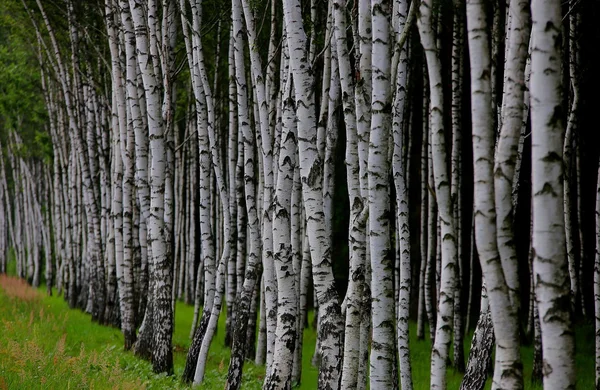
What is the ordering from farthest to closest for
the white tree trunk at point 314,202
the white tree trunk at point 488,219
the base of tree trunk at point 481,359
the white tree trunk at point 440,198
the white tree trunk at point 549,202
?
the base of tree trunk at point 481,359 < the white tree trunk at point 314,202 < the white tree trunk at point 440,198 < the white tree trunk at point 488,219 < the white tree trunk at point 549,202

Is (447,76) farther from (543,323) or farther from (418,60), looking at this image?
(543,323)

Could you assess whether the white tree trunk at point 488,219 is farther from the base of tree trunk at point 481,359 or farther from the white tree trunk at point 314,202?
the base of tree trunk at point 481,359

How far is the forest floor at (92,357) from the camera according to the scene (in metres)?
6.55

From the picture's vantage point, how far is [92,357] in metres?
8.13

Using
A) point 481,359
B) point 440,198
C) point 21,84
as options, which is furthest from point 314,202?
point 21,84

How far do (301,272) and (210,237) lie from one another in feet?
6.06

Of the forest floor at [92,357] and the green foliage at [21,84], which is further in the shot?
the green foliage at [21,84]

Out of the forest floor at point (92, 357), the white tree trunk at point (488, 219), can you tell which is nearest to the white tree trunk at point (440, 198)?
the white tree trunk at point (488, 219)

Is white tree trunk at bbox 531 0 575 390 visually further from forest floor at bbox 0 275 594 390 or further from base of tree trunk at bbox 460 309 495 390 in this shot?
forest floor at bbox 0 275 594 390

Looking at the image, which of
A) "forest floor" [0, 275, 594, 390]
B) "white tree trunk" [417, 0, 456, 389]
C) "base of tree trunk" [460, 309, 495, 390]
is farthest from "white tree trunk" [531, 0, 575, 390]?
"forest floor" [0, 275, 594, 390]

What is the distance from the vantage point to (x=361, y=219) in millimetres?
5648

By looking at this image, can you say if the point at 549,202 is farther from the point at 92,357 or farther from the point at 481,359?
the point at 92,357

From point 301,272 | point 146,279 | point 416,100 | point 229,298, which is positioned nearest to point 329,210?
point 301,272

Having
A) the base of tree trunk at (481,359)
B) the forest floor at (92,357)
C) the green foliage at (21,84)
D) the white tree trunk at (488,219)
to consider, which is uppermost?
the green foliage at (21,84)
